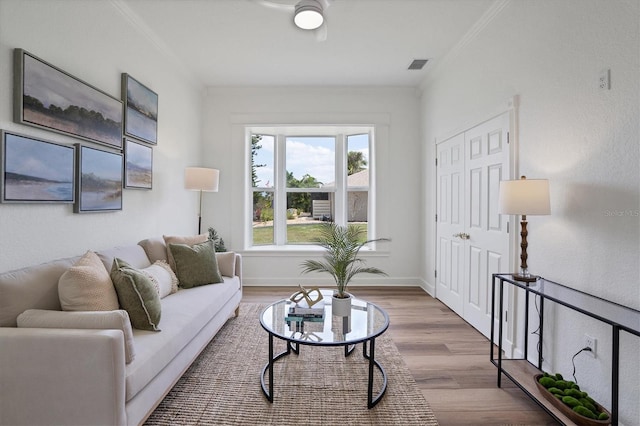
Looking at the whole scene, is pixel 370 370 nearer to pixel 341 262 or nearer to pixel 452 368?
pixel 341 262

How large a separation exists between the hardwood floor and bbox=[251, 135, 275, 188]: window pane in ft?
6.16

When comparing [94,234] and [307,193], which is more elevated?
[307,193]

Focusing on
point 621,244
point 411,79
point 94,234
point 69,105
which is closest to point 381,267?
point 411,79

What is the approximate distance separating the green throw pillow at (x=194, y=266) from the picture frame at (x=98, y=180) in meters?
0.64

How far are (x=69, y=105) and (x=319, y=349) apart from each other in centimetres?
262

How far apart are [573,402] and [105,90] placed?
149 inches

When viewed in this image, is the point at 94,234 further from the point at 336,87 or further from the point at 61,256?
the point at 336,87

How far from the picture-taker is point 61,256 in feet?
6.88

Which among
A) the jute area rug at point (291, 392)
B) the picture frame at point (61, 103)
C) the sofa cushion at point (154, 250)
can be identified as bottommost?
the jute area rug at point (291, 392)

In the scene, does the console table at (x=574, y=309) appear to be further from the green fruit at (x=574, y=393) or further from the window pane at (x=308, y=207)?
the window pane at (x=308, y=207)

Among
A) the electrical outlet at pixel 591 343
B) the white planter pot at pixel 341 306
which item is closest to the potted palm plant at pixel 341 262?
the white planter pot at pixel 341 306

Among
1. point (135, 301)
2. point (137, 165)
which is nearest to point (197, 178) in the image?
point (137, 165)

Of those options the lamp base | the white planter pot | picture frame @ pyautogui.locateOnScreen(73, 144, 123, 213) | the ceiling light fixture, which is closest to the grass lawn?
picture frame @ pyautogui.locateOnScreen(73, 144, 123, 213)

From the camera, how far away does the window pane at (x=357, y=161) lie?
16.0 feet
